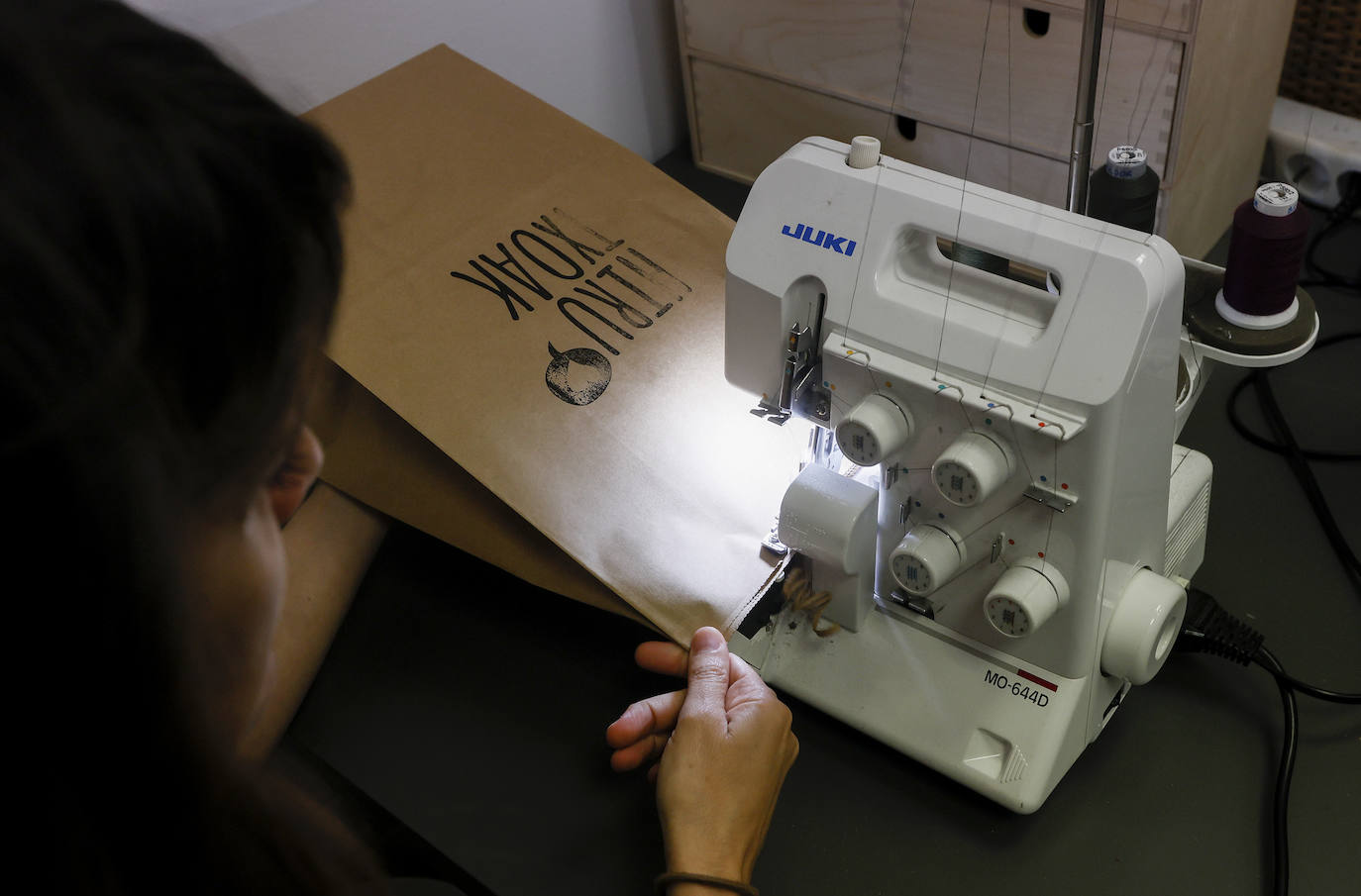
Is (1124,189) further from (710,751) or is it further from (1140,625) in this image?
(710,751)

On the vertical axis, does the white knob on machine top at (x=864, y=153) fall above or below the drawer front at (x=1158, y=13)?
above

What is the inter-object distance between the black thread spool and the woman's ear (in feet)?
1.98

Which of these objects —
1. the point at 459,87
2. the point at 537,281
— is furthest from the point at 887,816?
the point at 459,87

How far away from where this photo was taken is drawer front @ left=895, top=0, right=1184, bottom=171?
43.4 inches

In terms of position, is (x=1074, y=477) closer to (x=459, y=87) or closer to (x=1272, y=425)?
(x=1272, y=425)

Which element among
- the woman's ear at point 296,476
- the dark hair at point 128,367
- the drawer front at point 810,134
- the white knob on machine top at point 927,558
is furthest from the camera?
the drawer front at point 810,134

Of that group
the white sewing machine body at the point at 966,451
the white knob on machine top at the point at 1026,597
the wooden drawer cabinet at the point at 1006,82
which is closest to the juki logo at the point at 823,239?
the white sewing machine body at the point at 966,451

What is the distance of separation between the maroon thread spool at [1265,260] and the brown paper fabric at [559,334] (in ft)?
1.16

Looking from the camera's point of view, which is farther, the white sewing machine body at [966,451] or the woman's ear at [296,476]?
the white sewing machine body at [966,451]

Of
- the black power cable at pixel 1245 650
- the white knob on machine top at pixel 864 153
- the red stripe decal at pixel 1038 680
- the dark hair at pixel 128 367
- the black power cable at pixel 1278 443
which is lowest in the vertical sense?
the black power cable at pixel 1278 443

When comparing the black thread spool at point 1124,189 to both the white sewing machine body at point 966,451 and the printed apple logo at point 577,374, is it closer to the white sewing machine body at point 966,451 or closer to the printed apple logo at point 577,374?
the white sewing machine body at point 966,451

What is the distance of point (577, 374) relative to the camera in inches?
35.5

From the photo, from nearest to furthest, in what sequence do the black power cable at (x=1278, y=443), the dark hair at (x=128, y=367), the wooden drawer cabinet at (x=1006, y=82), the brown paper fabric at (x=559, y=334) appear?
the dark hair at (x=128, y=367) < the brown paper fabric at (x=559, y=334) < the black power cable at (x=1278, y=443) < the wooden drawer cabinet at (x=1006, y=82)

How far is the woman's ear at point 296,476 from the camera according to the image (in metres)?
0.50
